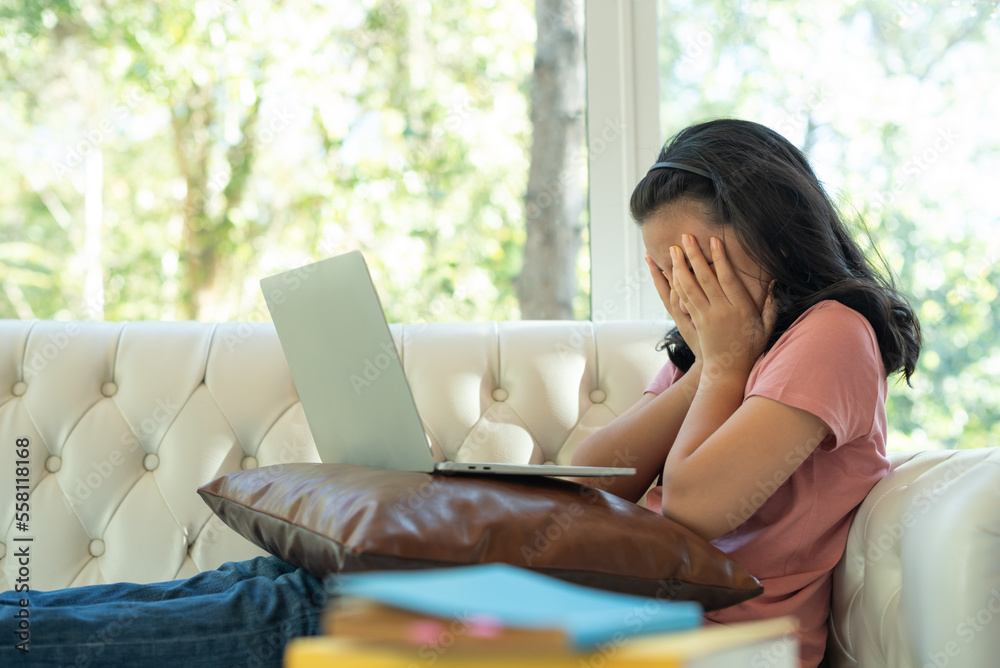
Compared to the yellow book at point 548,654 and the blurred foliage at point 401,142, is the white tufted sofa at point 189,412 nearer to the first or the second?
the blurred foliage at point 401,142

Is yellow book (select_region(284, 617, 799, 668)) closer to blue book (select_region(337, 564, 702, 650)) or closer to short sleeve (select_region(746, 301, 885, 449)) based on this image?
blue book (select_region(337, 564, 702, 650))

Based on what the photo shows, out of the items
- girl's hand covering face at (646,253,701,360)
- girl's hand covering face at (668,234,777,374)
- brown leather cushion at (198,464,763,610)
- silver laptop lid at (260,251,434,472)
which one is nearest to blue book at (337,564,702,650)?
brown leather cushion at (198,464,763,610)

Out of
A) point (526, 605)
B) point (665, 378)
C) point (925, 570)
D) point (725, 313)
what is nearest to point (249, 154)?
point (665, 378)

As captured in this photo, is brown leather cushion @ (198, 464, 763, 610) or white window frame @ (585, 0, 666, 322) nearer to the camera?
brown leather cushion @ (198, 464, 763, 610)

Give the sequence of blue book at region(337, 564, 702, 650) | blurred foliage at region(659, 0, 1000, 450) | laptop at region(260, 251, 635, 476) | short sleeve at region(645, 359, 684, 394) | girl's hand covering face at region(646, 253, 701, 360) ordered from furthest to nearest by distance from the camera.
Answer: blurred foliage at region(659, 0, 1000, 450), short sleeve at region(645, 359, 684, 394), girl's hand covering face at region(646, 253, 701, 360), laptop at region(260, 251, 635, 476), blue book at region(337, 564, 702, 650)

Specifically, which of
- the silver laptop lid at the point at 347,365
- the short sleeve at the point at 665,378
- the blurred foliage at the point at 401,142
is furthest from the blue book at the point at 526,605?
the blurred foliage at the point at 401,142

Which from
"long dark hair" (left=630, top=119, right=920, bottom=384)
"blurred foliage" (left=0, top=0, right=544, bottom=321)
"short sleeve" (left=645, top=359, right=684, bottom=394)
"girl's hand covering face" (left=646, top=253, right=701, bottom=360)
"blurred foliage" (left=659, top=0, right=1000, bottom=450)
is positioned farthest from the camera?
"blurred foliage" (left=0, top=0, right=544, bottom=321)

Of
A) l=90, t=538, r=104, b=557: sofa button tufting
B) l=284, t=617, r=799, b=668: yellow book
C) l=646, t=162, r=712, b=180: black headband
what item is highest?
l=646, t=162, r=712, b=180: black headband

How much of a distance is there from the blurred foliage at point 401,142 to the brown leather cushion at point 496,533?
0.72 metres

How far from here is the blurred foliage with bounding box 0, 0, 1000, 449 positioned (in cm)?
183

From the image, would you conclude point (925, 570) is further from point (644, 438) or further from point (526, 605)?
point (526, 605)

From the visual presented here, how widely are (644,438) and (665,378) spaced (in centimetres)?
16

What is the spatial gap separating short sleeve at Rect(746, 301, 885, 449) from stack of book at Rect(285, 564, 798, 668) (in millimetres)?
502

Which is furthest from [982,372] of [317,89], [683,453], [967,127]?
[317,89]
